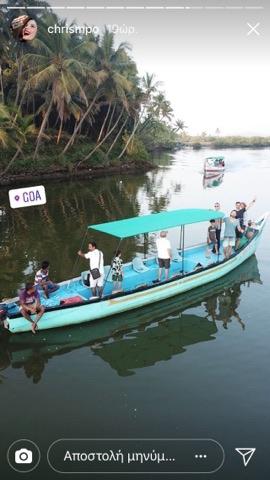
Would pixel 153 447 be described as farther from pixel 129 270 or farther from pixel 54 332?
pixel 129 270

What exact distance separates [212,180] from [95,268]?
124ft

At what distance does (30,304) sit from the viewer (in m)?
11.3

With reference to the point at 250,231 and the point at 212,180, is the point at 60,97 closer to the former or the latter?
the point at 212,180

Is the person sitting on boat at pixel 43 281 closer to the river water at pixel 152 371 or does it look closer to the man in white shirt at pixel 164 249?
the river water at pixel 152 371

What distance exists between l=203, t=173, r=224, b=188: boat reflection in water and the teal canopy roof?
2805 cm

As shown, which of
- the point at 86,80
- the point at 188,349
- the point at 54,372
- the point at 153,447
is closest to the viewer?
the point at 153,447

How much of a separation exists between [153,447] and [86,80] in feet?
142

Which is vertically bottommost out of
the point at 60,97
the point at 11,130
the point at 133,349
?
the point at 133,349

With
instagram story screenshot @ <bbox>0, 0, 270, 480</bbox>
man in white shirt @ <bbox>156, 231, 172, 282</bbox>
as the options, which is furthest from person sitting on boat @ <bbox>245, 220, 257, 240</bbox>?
man in white shirt @ <bbox>156, 231, 172, 282</bbox>

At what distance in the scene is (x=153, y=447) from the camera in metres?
7.86

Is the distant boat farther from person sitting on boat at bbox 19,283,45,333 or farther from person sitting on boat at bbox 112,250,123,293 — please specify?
person sitting on boat at bbox 19,283,45,333

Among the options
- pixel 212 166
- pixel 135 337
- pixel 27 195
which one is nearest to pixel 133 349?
pixel 135 337

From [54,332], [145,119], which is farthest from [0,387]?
[145,119]

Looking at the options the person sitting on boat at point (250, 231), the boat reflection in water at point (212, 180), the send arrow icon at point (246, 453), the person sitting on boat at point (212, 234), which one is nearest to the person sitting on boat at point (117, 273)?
the person sitting on boat at point (212, 234)
